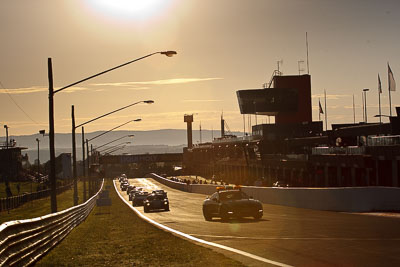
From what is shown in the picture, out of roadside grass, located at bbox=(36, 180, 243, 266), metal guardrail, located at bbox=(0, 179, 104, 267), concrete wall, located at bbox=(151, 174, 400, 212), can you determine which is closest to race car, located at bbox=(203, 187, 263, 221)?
concrete wall, located at bbox=(151, 174, 400, 212)

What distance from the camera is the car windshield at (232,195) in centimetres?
3244

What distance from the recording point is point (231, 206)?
103 feet

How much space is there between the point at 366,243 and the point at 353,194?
19036 mm

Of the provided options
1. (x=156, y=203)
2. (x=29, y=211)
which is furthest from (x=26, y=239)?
(x=29, y=211)

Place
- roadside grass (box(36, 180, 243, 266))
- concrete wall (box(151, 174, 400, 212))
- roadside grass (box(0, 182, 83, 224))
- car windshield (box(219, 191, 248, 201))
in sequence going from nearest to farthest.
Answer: roadside grass (box(36, 180, 243, 266))
car windshield (box(219, 191, 248, 201))
concrete wall (box(151, 174, 400, 212))
roadside grass (box(0, 182, 83, 224))

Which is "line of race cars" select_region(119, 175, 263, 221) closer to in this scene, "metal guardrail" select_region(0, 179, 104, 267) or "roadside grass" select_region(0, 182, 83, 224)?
"metal guardrail" select_region(0, 179, 104, 267)

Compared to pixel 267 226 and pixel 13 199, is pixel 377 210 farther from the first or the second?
pixel 13 199

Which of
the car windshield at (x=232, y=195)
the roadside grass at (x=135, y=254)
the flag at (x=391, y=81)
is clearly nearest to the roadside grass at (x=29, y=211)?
the car windshield at (x=232, y=195)

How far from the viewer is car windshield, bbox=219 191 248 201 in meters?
32.4

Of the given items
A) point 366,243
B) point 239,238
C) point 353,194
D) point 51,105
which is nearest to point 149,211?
point 353,194

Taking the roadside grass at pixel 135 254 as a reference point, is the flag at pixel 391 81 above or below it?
above

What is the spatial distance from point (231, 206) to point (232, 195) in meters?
1.42

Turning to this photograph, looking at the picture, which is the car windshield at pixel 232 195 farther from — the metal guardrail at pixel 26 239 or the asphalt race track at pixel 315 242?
the metal guardrail at pixel 26 239

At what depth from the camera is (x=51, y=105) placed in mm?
27094
